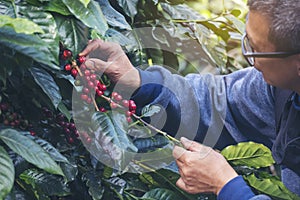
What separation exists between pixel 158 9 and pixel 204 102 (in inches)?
12.1

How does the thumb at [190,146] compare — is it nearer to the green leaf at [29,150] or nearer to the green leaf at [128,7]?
the green leaf at [128,7]

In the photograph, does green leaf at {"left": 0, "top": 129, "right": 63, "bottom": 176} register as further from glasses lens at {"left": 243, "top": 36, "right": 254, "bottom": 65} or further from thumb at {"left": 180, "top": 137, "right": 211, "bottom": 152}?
glasses lens at {"left": 243, "top": 36, "right": 254, "bottom": 65}

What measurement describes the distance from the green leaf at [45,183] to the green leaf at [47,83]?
0.19m

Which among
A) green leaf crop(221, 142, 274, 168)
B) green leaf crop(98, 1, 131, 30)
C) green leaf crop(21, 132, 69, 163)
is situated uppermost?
green leaf crop(98, 1, 131, 30)

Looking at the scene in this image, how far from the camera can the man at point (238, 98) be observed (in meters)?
1.38

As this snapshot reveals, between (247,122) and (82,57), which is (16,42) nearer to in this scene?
(82,57)

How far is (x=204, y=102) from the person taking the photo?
1786 millimetres

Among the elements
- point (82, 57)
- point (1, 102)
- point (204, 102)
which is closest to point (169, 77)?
point (204, 102)

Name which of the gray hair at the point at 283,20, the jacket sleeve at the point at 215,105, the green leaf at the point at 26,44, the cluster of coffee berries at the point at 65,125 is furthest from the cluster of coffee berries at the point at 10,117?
the gray hair at the point at 283,20

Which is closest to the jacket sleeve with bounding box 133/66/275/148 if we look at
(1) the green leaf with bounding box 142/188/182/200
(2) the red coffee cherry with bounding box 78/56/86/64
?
(1) the green leaf with bounding box 142/188/182/200

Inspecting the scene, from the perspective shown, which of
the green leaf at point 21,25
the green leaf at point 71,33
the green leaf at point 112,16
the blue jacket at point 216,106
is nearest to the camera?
the green leaf at point 21,25

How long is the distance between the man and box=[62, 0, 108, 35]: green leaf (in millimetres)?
148

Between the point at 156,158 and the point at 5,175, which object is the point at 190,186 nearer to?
the point at 156,158

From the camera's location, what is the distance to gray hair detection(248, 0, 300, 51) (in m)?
1.33
